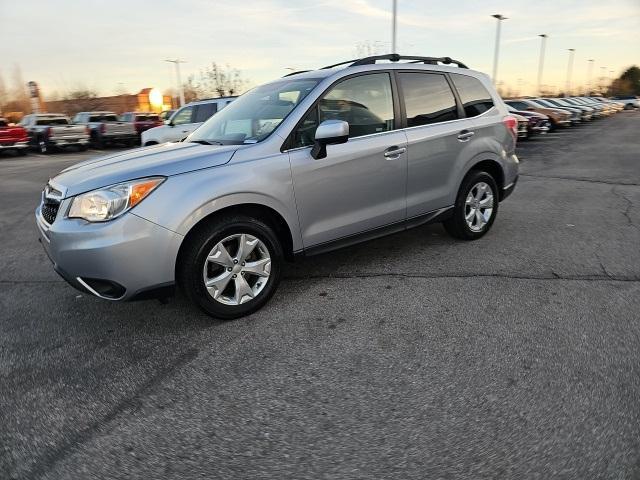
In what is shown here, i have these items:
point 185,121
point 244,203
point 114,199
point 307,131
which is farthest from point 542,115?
point 114,199

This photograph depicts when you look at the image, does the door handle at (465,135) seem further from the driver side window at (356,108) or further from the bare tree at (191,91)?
the bare tree at (191,91)

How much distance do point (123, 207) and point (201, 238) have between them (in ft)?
1.75

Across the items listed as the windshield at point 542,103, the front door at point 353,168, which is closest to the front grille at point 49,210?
the front door at point 353,168

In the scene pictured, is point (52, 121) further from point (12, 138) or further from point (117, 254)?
point (117, 254)

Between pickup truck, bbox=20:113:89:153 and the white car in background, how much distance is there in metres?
9.40

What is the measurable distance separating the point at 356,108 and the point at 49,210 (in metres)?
2.54

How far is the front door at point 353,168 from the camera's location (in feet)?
12.4

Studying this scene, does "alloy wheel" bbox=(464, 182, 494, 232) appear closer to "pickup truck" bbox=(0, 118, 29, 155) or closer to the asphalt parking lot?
the asphalt parking lot

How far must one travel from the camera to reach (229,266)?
3.47 meters

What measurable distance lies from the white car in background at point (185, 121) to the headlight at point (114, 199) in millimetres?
9532

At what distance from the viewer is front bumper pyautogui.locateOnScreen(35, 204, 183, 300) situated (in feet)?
10.0

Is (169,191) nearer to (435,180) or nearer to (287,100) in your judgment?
(287,100)

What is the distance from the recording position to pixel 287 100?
4027 mm

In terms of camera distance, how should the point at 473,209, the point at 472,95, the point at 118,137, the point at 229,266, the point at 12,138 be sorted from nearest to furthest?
the point at 229,266
the point at 472,95
the point at 473,209
the point at 12,138
the point at 118,137
